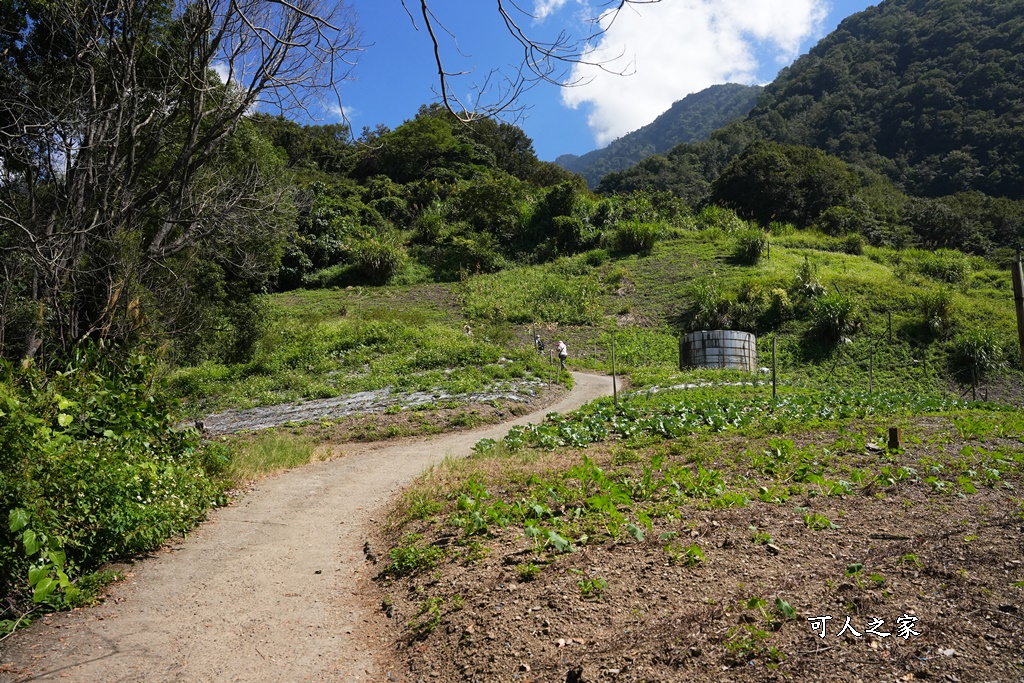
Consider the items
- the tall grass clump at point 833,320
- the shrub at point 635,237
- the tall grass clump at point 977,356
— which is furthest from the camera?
the shrub at point 635,237

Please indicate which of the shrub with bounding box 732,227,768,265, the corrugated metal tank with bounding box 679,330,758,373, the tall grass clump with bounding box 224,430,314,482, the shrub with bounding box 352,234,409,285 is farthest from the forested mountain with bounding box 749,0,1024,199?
the tall grass clump with bounding box 224,430,314,482

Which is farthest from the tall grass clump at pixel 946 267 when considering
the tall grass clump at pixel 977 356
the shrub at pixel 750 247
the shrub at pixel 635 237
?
the shrub at pixel 635 237

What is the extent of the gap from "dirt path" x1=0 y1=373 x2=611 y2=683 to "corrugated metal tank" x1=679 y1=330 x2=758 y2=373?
13.3 meters

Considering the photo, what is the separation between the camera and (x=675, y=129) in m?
138

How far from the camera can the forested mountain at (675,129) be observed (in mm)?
124438

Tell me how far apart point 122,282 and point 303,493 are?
3298 mm

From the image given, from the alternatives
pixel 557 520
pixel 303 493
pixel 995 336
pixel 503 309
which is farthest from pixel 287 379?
pixel 995 336

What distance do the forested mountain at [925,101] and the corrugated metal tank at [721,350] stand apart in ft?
120

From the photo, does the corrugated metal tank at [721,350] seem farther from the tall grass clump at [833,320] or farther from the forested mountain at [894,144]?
the forested mountain at [894,144]

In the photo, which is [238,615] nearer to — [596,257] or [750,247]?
[750,247]

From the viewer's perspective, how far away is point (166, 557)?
5441 millimetres

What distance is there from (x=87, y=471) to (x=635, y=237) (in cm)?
2931

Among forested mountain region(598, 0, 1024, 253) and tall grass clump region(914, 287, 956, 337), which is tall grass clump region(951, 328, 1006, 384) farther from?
forested mountain region(598, 0, 1024, 253)

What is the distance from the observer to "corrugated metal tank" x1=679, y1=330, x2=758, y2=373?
1825 cm
